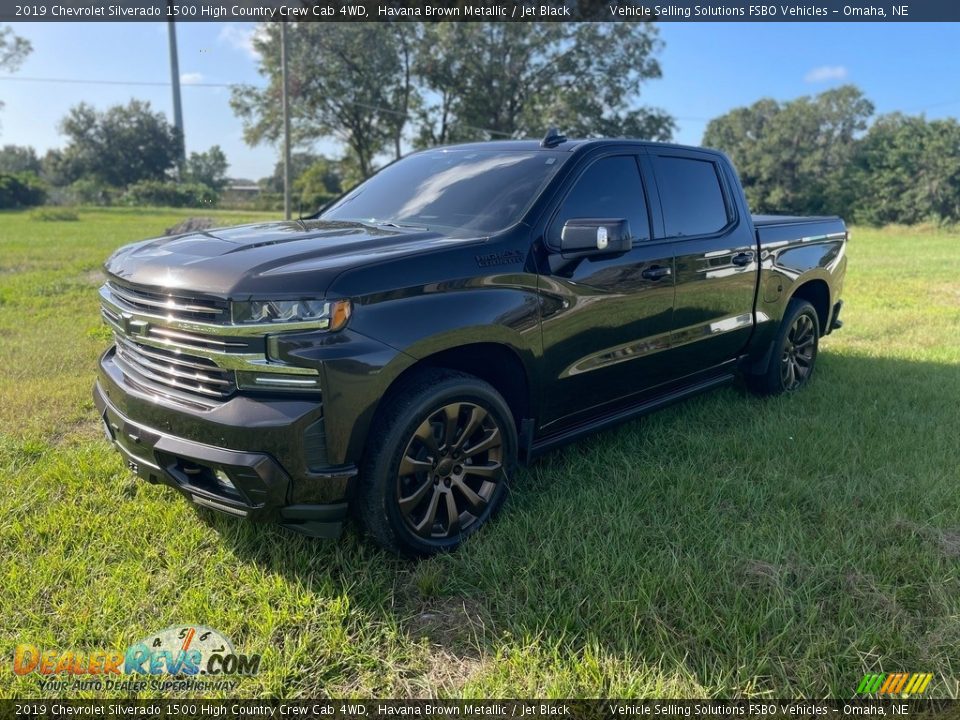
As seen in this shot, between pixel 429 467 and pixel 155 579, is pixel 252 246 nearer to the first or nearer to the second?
pixel 429 467

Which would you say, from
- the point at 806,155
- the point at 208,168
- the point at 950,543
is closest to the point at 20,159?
the point at 208,168

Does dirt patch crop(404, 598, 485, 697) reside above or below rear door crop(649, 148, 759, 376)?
below

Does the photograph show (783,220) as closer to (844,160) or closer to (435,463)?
(435,463)

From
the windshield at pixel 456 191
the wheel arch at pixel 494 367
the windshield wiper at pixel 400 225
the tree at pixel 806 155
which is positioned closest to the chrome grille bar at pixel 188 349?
the wheel arch at pixel 494 367

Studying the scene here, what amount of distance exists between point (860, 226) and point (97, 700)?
51961 mm

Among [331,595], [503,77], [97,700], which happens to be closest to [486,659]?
[331,595]

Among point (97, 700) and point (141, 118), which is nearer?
point (97, 700)

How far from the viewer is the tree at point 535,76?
3225 centimetres

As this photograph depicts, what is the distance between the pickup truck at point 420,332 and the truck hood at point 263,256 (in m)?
0.01

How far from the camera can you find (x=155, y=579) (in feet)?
8.85

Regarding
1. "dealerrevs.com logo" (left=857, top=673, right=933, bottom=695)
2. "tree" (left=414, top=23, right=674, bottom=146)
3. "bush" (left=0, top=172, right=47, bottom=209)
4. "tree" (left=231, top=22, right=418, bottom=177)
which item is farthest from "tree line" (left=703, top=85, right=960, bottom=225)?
"bush" (left=0, top=172, right=47, bottom=209)

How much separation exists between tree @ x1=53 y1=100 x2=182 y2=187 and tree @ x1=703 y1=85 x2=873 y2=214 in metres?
53.8

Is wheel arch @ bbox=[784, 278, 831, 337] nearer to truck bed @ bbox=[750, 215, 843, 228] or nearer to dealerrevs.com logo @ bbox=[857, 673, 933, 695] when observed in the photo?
truck bed @ bbox=[750, 215, 843, 228]

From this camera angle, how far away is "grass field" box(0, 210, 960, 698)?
2303mm
